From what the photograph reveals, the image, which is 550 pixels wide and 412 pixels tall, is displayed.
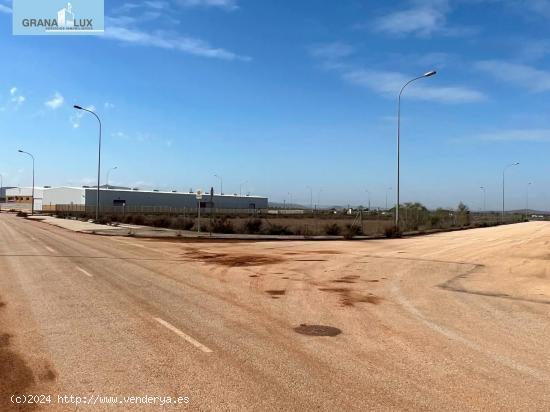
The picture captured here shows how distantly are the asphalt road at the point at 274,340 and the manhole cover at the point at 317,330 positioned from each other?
0.14m

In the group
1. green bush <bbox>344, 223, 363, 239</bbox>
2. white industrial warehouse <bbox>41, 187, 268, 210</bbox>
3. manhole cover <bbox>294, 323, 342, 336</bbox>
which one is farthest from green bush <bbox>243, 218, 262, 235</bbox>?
white industrial warehouse <bbox>41, 187, 268, 210</bbox>

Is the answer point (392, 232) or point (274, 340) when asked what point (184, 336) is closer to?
point (274, 340)

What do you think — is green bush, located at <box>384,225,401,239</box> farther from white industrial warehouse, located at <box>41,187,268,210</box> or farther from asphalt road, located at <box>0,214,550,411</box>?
white industrial warehouse, located at <box>41,187,268,210</box>

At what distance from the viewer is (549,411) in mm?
4875

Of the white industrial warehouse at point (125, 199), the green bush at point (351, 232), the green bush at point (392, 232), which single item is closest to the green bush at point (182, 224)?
the green bush at point (351, 232)

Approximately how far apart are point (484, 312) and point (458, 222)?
2534 inches

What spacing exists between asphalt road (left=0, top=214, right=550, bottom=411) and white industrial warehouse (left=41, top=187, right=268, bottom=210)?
10422 centimetres

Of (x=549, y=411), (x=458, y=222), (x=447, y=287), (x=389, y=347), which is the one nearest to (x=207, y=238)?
(x=447, y=287)

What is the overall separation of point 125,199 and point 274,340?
13406 centimetres

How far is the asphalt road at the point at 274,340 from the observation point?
526 centimetres

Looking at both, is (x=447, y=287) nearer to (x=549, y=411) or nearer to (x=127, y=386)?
(x=549, y=411)

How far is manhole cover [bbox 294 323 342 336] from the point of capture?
307 inches

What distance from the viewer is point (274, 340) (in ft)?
23.9

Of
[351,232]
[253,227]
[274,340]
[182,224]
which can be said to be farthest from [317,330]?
[182,224]
